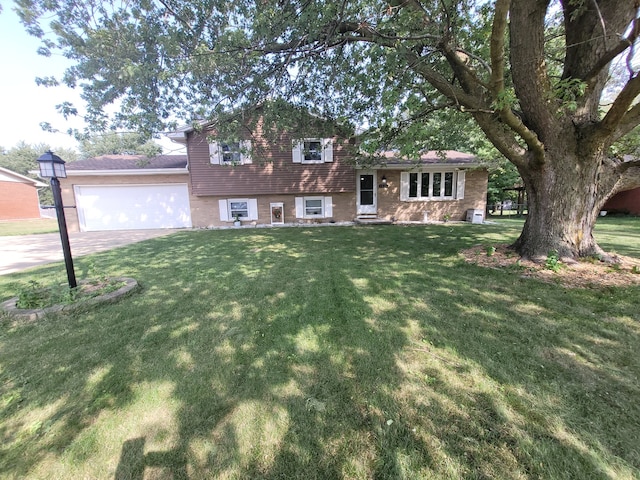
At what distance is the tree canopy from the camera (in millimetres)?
4148

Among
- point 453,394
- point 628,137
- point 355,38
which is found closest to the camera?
point 453,394

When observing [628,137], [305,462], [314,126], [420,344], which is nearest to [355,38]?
[314,126]

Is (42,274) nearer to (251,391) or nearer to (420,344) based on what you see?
(251,391)

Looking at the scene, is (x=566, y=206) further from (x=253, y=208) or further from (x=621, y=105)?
(x=253, y=208)

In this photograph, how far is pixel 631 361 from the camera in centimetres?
226

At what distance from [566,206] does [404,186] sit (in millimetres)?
8168

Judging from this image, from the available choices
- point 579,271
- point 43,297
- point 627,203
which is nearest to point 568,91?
point 579,271

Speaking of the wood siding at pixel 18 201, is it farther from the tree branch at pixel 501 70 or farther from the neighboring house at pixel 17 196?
the tree branch at pixel 501 70

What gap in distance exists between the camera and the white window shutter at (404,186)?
12.4 metres

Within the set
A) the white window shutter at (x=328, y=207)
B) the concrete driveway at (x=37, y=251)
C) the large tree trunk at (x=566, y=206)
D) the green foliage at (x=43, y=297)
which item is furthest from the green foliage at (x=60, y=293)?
the white window shutter at (x=328, y=207)

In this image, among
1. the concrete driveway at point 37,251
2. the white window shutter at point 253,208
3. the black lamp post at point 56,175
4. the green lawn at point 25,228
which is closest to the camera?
the black lamp post at point 56,175

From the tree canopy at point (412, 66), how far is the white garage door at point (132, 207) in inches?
279

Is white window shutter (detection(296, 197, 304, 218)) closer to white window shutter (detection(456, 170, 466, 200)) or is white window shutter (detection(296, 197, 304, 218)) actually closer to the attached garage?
the attached garage

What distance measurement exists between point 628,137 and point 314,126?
266 inches
